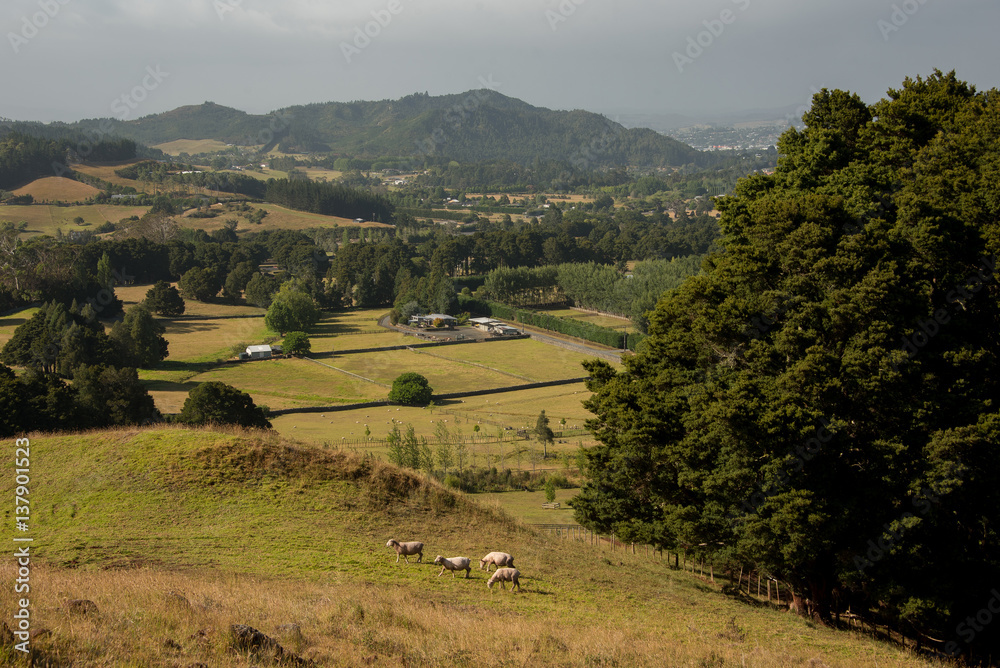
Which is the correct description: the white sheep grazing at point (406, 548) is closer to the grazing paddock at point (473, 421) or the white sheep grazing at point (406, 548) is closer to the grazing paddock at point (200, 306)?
the grazing paddock at point (473, 421)

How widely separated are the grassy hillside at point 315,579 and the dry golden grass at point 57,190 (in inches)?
7087

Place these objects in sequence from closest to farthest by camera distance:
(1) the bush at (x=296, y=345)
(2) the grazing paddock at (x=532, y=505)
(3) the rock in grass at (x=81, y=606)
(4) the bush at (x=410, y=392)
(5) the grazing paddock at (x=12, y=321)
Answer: (3) the rock in grass at (x=81, y=606)
(2) the grazing paddock at (x=532, y=505)
(4) the bush at (x=410, y=392)
(5) the grazing paddock at (x=12, y=321)
(1) the bush at (x=296, y=345)

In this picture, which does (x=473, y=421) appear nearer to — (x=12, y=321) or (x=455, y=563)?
(x=455, y=563)

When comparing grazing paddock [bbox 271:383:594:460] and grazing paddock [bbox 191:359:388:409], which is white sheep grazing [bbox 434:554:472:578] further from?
grazing paddock [bbox 191:359:388:409]

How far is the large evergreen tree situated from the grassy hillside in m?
2.18

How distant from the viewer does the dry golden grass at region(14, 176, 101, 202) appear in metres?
176

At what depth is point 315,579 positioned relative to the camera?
15281 millimetres

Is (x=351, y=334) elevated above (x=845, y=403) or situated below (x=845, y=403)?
below

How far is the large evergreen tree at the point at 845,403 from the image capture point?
17.8 meters

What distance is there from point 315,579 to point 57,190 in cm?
19712

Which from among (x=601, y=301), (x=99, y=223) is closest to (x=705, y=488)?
(x=601, y=301)

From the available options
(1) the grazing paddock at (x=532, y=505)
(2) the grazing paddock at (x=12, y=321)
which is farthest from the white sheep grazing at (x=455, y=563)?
(2) the grazing paddock at (x=12, y=321)

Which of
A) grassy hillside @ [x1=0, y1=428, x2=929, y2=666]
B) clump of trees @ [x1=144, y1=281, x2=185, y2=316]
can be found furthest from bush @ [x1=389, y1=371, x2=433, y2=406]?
clump of trees @ [x1=144, y1=281, x2=185, y2=316]

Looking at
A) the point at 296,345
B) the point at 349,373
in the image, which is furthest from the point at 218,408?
the point at 296,345
